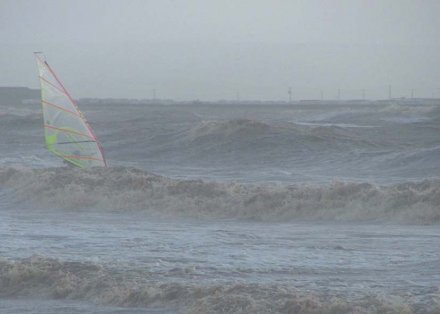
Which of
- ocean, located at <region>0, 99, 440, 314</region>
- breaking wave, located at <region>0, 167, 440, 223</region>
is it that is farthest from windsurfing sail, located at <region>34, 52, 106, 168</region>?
breaking wave, located at <region>0, 167, 440, 223</region>

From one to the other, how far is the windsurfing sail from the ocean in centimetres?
87

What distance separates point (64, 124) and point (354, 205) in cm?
958

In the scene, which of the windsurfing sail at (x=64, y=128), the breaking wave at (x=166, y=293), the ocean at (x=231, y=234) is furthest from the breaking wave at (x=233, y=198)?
the breaking wave at (x=166, y=293)

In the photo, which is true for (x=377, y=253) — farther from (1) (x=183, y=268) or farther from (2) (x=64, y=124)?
(2) (x=64, y=124)

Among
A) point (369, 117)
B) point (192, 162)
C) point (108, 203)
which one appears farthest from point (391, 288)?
point (369, 117)

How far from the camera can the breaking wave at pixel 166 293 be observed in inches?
382

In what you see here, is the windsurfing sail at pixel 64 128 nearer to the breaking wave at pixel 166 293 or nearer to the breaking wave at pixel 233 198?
the breaking wave at pixel 233 198

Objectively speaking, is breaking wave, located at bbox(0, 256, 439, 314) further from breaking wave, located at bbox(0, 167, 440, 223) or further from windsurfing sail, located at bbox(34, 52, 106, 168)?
windsurfing sail, located at bbox(34, 52, 106, 168)

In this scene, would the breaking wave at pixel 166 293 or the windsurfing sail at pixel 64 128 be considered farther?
the windsurfing sail at pixel 64 128

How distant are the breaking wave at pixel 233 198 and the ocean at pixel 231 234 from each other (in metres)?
0.03

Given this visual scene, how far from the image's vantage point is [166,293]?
34.6 ft

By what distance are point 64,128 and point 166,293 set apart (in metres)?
15.4

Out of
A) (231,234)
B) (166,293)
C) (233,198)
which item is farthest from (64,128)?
(166,293)

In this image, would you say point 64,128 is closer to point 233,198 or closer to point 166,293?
point 233,198
